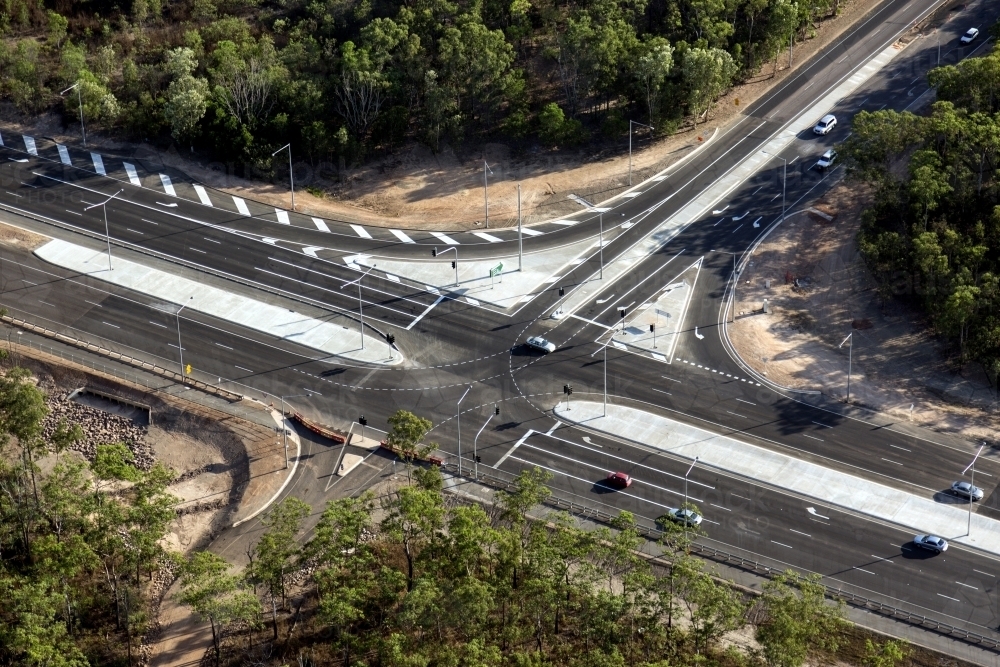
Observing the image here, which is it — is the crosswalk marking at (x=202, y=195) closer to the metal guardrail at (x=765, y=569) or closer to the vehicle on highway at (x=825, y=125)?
the metal guardrail at (x=765, y=569)

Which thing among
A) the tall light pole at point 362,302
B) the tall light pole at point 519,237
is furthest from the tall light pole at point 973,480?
the tall light pole at point 362,302

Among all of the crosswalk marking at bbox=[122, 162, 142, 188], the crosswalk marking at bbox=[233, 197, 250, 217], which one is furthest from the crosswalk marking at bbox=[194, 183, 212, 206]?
the crosswalk marking at bbox=[122, 162, 142, 188]

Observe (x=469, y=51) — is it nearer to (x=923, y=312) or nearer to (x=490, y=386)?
(x=490, y=386)

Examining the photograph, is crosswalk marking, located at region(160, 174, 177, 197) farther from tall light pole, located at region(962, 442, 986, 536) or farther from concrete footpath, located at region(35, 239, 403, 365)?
tall light pole, located at region(962, 442, 986, 536)

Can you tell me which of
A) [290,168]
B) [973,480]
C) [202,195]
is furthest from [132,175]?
[973,480]

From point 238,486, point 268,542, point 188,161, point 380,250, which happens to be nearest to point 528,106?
point 380,250
